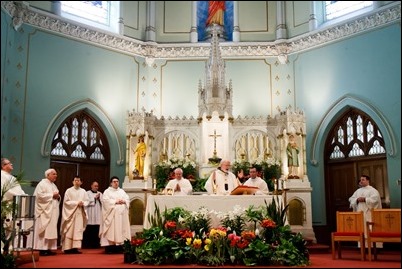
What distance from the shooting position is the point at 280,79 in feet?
44.8

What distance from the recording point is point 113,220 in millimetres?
9789

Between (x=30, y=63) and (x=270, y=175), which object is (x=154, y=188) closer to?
(x=270, y=175)

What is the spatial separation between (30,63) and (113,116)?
8.45ft

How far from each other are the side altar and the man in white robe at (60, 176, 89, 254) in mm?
1963

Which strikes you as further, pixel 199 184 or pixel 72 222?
pixel 199 184

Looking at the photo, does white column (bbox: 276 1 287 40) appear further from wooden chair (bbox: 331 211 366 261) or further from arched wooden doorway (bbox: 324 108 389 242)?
wooden chair (bbox: 331 211 366 261)

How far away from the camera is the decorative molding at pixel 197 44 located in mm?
11555

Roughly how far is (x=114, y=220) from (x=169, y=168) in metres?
2.49

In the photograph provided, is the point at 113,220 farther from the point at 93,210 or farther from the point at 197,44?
the point at 197,44

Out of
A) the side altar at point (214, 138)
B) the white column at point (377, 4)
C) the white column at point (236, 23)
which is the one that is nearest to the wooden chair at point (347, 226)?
the side altar at point (214, 138)

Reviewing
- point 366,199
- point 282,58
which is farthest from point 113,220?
point 282,58

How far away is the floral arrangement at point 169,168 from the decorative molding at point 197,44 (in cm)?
357

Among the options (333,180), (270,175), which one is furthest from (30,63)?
(333,180)

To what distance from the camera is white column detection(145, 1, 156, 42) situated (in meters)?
14.1
